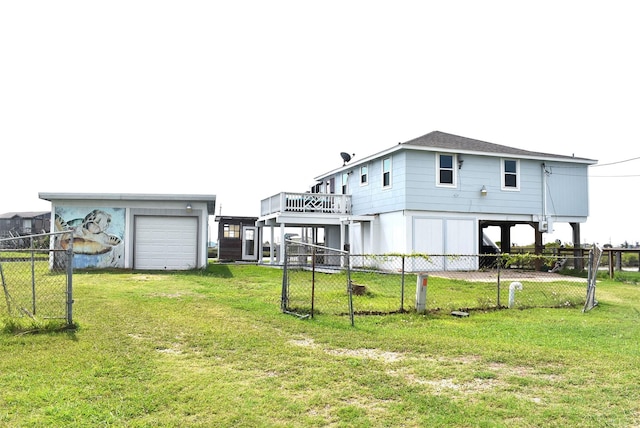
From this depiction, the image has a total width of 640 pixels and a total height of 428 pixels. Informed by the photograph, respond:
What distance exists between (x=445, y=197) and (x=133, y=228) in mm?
A: 12433

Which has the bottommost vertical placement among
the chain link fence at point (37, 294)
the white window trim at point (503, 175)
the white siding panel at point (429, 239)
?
the chain link fence at point (37, 294)

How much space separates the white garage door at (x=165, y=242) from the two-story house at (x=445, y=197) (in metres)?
3.81

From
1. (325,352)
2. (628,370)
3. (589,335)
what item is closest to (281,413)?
(325,352)

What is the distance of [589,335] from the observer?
778cm

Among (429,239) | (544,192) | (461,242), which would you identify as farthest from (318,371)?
(544,192)

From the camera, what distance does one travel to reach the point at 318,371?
550 cm

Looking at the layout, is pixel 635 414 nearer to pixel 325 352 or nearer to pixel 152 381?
pixel 325 352

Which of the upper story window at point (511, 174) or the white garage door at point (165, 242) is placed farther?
the upper story window at point (511, 174)

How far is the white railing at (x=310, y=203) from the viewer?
21797 mm

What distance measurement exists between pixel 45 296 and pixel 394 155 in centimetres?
1332

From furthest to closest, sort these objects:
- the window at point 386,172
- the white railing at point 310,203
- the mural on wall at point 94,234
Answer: the white railing at point 310,203
the window at point 386,172
the mural on wall at point 94,234

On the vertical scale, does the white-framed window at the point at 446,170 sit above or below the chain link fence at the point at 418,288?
above

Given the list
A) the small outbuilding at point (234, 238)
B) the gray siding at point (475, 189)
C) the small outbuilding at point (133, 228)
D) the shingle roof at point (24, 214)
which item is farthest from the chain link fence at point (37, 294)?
the shingle roof at point (24, 214)

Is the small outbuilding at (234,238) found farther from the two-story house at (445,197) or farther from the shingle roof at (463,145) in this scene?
the shingle roof at (463,145)
